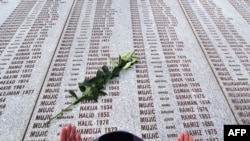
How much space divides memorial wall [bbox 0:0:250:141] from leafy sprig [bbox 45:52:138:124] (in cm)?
5

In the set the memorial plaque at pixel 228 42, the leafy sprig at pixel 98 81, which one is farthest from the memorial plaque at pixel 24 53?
the memorial plaque at pixel 228 42

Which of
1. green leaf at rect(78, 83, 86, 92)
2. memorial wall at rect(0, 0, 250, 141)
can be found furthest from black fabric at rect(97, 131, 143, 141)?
green leaf at rect(78, 83, 86, 92)

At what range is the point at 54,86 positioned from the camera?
262cm

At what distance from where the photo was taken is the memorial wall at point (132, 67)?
229cm

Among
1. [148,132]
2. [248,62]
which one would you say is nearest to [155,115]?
[148,132]

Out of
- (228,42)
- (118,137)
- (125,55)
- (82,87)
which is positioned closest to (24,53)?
(82,87)

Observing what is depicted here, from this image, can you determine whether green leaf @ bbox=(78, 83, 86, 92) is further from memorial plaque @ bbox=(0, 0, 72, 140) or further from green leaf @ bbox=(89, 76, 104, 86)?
memorial plaque @ bbox=(0, 0, 72, 140)

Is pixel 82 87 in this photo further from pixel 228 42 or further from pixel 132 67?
pixel 228 42

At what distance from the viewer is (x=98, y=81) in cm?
259

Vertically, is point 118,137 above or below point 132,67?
above

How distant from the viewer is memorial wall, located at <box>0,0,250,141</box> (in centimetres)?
229

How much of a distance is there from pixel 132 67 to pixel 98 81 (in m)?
0.42

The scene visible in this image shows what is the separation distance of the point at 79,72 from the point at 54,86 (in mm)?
275

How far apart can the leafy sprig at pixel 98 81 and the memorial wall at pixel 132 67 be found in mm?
47
